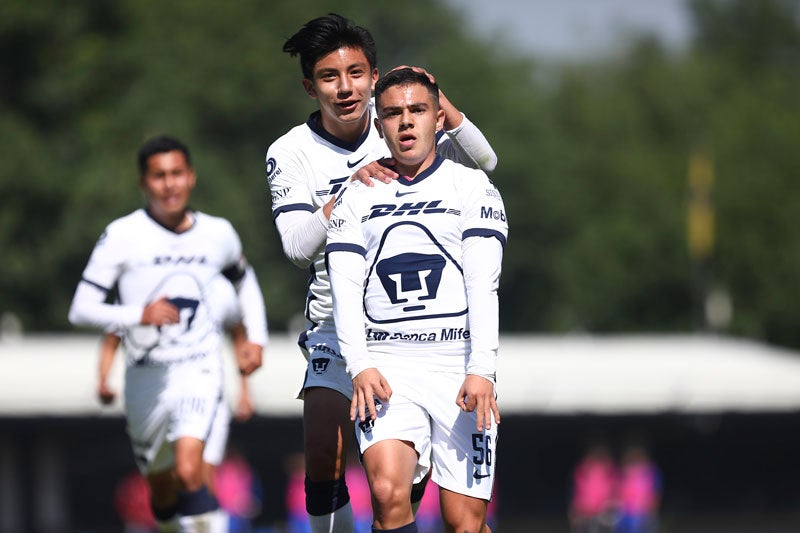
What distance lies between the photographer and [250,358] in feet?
34.0

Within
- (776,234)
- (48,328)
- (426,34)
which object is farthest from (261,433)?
(426,34)

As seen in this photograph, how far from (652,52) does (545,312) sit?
22.0 meters

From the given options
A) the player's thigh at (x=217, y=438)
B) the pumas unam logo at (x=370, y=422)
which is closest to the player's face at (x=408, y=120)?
the pumas unam logo at (x=370, y=422)

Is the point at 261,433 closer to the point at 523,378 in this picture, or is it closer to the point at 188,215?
the point at 523,378

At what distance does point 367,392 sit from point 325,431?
0.92 m

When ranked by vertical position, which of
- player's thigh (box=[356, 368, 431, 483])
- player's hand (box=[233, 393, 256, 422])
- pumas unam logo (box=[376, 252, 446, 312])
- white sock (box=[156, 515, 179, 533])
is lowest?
white sock (box=[156, 515, 179, 533])

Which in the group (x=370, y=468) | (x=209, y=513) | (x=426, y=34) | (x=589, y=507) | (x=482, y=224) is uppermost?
(x=426, y=34)

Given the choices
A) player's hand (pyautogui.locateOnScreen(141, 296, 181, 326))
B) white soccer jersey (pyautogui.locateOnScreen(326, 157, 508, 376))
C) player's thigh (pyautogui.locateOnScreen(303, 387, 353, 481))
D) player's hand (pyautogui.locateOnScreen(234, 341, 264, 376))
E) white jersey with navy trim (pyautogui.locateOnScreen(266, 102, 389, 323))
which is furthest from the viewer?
player's hand (pyautogui.locateOnScreen(234, 341, 264, 376))

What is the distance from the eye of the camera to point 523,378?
1212 inches

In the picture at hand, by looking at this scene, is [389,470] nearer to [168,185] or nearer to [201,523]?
[201,523]

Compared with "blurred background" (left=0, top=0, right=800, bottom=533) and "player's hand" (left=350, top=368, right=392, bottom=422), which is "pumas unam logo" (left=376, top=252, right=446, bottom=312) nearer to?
A: "player's hand" (left=350, top=368, right=392, bottom=422)

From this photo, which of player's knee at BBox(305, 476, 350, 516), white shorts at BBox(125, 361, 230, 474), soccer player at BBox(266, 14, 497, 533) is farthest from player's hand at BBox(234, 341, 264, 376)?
player's knee at BBox(305, 476, 350, 516)

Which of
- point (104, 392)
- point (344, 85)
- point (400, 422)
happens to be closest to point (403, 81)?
point (344, 85)

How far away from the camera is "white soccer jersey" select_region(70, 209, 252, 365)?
10.4 metres
